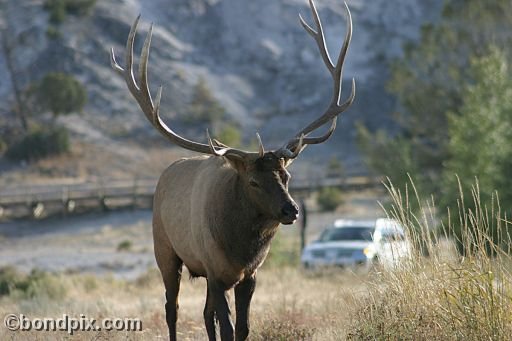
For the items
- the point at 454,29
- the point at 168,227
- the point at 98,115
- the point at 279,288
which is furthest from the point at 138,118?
the point at 168,227

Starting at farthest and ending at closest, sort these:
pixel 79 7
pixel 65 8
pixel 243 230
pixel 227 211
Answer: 1. pixel 79 7
2. pixel 65 8
3. pixel 227 211
4. pixel 243 230

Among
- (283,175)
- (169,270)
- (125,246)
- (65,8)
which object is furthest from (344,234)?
(65,8)

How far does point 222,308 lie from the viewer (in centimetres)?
888

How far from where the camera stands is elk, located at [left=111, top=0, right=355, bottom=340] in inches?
340

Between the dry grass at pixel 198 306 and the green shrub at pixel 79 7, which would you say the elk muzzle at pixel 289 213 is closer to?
the dry grass at pixel 198 306

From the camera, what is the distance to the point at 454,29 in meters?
40.8

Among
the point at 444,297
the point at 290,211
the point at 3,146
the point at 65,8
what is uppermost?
the point at 65,8

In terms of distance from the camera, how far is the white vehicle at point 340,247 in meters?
20.2

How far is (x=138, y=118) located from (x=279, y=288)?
5277 centimetres

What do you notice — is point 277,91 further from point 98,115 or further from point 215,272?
point 215,272

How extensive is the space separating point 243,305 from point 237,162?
127 cm

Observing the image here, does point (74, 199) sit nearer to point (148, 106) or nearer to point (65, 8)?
point (65, 8)

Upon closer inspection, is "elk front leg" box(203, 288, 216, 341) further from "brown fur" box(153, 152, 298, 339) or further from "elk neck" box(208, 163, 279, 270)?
"elk neck" box(208, 163, 279, 270)

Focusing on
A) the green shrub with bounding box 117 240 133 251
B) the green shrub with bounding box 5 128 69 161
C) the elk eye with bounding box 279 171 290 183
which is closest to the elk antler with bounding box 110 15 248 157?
the elk eye with bounding box 279 171 290 183
